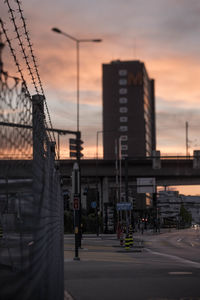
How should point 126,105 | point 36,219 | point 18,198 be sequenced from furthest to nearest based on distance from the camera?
1. point 126,105
2. point 36,219
3. point 18,198

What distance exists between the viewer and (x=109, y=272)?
1986cm

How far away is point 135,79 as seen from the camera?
17675cm

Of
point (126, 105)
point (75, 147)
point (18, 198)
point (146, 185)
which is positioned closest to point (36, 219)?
point (18, 198)

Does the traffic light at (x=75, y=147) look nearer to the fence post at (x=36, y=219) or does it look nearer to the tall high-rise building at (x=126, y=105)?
the fence post at (x=36, y=219)

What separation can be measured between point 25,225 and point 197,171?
256 ft

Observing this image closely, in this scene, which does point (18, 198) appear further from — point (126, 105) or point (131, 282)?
point (126, 105)

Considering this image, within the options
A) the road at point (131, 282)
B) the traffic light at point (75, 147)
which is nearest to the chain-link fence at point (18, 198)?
the road at point (131, 282)

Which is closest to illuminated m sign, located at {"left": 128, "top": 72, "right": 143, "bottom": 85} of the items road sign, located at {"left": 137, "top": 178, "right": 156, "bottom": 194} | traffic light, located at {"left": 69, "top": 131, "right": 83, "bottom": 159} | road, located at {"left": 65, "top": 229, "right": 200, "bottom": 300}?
road sign, located at {"left": 137, "top": 178, "right": 156, "bottom": 194}

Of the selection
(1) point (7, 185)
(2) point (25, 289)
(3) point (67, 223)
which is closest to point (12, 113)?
(1) point (7, 185)

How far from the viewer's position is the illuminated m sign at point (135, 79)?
177 metres

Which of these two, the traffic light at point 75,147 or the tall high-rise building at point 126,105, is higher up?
the tall high-rise building at point 126,105

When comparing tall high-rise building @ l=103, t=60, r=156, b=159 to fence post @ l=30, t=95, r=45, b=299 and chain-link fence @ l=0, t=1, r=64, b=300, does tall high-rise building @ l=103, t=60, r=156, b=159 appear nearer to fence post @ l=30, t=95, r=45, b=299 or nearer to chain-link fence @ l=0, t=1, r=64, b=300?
fence post @ l=30, t=95, r=45, b=299

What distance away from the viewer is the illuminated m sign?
177 metres

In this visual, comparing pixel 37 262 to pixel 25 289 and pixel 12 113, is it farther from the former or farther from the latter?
pixel 12 113
